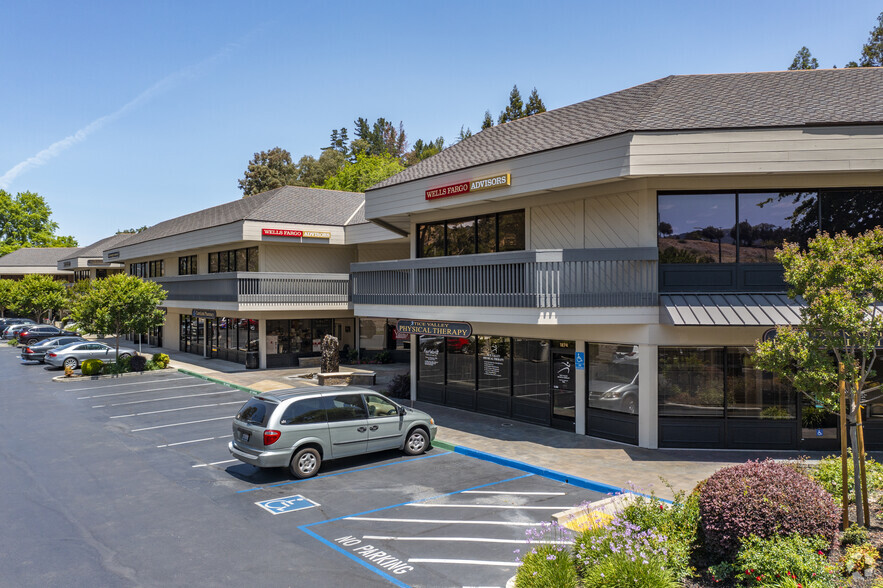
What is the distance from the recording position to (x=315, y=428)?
12.3 meters

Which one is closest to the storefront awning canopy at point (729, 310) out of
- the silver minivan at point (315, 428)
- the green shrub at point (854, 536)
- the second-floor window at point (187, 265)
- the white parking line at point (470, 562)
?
the green shrub at point (854, 536)

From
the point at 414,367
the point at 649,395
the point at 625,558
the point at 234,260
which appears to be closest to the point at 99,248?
the point at 234,260

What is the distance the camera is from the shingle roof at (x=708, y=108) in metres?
13.5

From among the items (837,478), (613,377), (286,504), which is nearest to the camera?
(837,478)

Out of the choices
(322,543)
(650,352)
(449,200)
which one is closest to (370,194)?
(449,200)

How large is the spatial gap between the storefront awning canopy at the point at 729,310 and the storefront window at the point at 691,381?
1.12 metres

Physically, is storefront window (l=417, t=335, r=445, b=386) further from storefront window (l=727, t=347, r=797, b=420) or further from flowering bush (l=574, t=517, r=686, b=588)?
flowering bush (l=574, t=517, r=686, b=588)

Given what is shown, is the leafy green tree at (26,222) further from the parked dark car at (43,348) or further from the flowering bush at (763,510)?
the flowering bush at (763,510)

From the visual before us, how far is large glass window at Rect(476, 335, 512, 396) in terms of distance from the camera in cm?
1753

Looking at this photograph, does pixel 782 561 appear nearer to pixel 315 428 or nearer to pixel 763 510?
pixel 763 510

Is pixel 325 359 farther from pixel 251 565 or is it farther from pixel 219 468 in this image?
pixel 251 565

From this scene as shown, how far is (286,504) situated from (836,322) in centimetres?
927

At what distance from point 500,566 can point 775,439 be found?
9.08 meters

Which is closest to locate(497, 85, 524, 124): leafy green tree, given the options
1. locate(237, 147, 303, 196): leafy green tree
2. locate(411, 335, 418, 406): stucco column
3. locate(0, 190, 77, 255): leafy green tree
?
locate(237, 147, 303, 196): leafy green tree
